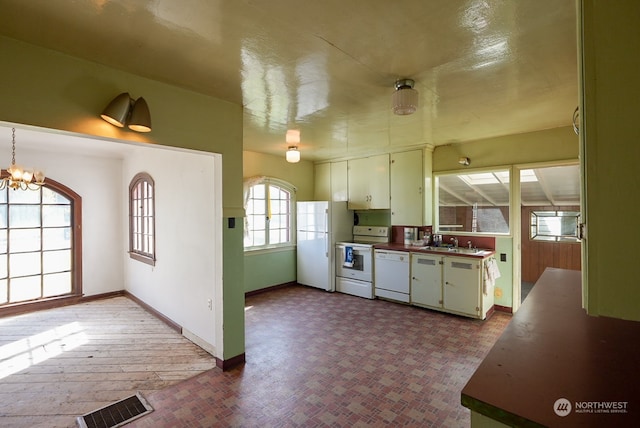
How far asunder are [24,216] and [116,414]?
4.05m

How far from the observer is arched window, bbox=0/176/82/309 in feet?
14.3

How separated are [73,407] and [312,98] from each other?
10.2 feet

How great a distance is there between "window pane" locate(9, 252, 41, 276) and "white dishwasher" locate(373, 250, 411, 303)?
5.31 meters

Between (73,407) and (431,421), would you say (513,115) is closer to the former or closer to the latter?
(431,421)

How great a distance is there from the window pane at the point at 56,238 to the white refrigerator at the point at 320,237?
3.82 metres

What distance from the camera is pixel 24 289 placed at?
4.46m

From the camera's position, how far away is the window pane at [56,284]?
4641 mm

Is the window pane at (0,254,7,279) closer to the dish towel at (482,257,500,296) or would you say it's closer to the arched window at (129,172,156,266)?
the arched window at (129,172,156,266)

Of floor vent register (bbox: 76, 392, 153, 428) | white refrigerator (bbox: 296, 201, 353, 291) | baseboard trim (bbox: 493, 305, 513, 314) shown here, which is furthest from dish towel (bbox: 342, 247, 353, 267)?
floor vent register (bbox: 76, 392, 153, 428)

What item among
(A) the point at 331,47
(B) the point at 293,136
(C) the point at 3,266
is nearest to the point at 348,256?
(B) the point at 293,136

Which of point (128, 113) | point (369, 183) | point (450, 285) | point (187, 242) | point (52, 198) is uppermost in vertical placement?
point (128, 113)

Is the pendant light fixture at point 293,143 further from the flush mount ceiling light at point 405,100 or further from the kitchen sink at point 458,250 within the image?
the kitchen sink at point 458,250

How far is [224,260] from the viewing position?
2.76 meters

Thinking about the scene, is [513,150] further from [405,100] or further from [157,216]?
[157,216]
